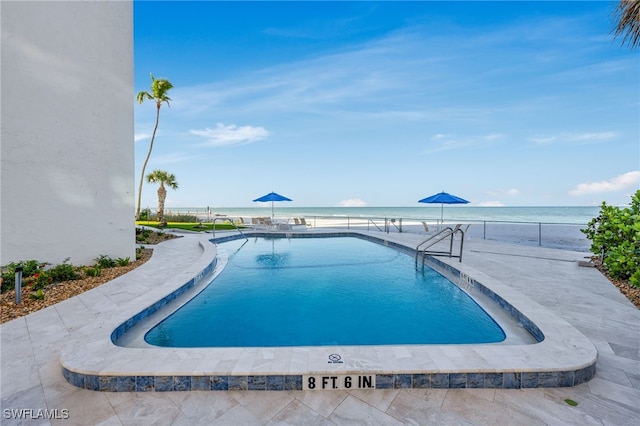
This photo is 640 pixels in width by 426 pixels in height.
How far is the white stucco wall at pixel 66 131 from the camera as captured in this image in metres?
5.07

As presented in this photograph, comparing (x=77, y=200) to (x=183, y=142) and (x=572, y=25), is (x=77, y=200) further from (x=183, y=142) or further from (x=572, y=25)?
(x=183, y=142)

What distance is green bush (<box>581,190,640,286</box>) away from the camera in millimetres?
4895

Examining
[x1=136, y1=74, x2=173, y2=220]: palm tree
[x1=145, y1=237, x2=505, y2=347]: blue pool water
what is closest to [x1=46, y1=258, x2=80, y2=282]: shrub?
[x1=145, y1=237, x2=505, y2=347]: blue pool water

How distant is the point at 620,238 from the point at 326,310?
6577mm

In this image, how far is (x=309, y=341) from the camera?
135 inches

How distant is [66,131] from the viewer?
5.64 meters

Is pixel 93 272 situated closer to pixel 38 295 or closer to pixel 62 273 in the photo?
pixel 62 273

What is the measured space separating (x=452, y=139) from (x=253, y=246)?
77.1ft

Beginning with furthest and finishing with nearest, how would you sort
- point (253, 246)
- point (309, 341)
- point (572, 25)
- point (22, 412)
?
point (572, 25) < point (253, 246) < point (309, 341) < point (22, 412)

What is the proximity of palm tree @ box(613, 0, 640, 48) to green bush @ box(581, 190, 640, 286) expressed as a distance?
2.96 m

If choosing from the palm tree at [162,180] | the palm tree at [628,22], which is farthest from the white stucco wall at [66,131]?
the palm tree at [162,180]

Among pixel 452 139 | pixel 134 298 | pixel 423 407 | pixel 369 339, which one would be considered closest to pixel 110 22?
pixel 134 298

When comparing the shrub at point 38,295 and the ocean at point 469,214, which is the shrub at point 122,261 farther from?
the ocean at point 469,214

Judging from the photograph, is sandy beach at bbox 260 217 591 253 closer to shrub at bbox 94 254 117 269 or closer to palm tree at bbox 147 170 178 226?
palm tree at bbox 147 170 178 226
